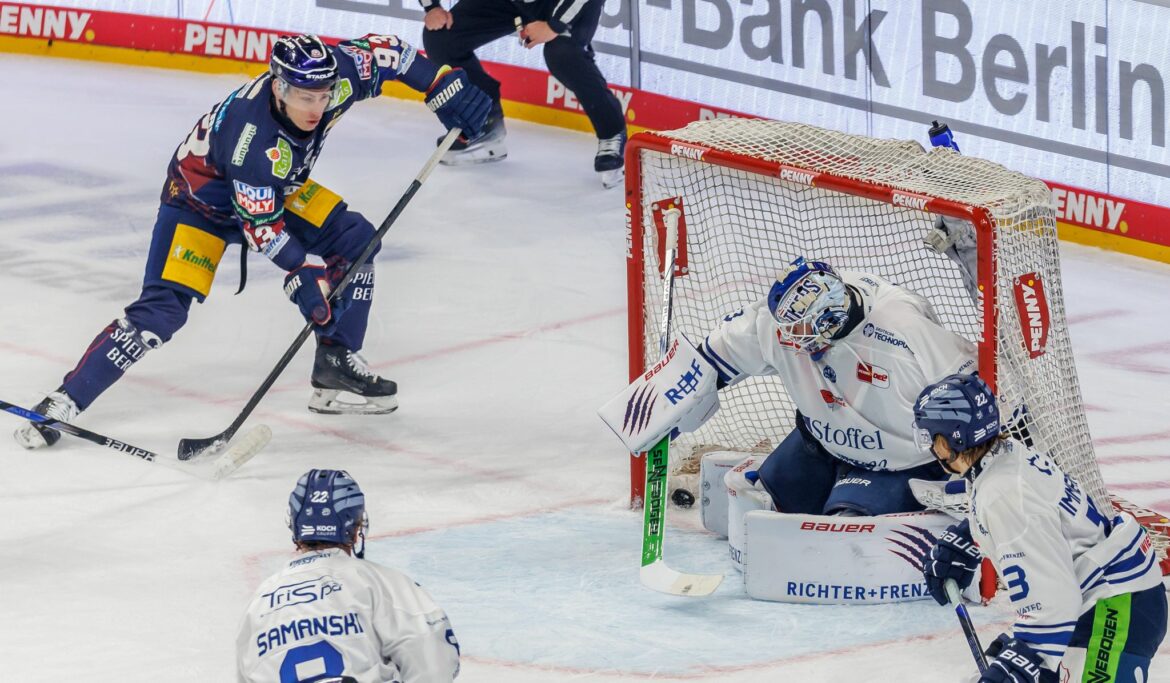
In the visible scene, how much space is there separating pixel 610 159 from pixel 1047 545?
554 cm

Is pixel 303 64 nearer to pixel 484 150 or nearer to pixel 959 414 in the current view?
pixel 959 414

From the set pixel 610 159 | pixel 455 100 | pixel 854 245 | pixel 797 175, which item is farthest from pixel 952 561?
pixel 610 159

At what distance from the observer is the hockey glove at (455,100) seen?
6.03 metres

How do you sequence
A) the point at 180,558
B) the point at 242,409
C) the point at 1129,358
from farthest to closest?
the point at 1129,358 → the point at 242,409 → the point at 180,558

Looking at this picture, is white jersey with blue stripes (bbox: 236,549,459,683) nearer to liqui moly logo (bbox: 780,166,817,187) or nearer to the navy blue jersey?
liqui moly logo (bbox: 780,166,817,187)

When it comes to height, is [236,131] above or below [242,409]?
above

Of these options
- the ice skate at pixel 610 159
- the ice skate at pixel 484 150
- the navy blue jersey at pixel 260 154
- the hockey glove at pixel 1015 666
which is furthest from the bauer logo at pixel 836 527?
the ice skate at pixel 484 150

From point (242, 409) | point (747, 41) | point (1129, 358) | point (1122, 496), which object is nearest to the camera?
point (1122, 496)

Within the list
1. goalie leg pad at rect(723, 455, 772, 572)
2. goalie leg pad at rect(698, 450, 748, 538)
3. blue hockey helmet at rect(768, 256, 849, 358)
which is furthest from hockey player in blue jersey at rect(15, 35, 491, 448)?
blue hockey helmet at rect(768, 256, 849, 358)

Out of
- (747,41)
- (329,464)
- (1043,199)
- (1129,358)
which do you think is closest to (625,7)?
(747,41)

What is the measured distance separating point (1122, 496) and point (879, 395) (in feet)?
4.08

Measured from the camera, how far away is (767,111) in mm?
8602

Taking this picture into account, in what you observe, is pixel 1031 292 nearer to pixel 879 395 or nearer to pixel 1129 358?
pixel 879 395

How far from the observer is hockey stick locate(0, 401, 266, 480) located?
5.43 meters
